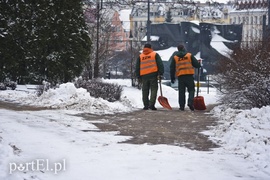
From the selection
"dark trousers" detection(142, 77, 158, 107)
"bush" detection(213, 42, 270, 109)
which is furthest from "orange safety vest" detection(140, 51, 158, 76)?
"bush" detection(213, 42, 270, 109)

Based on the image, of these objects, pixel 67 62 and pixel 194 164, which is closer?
pixel 194 164

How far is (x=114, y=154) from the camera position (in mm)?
6602

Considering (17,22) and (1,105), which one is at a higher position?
(17,22)

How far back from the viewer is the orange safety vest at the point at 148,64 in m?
13.8

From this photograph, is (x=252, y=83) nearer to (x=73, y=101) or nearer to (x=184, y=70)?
(x=184, y=70)

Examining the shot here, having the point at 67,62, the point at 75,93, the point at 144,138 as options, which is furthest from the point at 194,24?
the point at 144,138

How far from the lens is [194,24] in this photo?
5372 cm

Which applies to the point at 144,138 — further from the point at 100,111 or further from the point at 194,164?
the point at 100,111

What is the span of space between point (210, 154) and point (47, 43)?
10864mm

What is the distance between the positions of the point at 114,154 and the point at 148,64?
7478mm

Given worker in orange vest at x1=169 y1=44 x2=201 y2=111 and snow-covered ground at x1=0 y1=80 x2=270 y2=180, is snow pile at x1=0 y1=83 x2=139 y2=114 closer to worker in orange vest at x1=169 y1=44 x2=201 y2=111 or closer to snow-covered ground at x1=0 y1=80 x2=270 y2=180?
snow-covered ground at x1=0 y1=80 x2=270 y2=180

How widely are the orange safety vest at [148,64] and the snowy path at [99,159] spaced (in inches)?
224

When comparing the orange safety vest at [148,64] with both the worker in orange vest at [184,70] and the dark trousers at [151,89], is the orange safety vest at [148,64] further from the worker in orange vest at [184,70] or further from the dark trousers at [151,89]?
the worker in orange vest at [184,70]

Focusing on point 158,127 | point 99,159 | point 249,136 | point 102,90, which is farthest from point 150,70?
point 99,159
